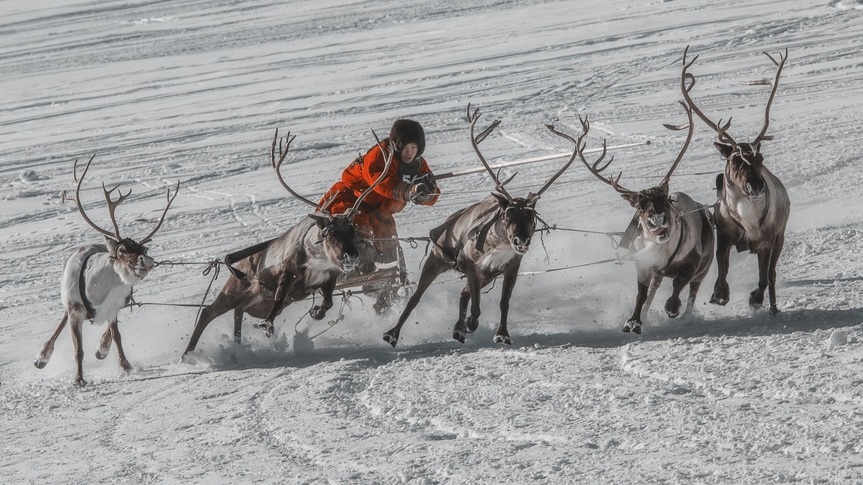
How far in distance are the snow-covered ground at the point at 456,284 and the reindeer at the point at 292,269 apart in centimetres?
37

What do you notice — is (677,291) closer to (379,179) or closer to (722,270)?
(722,270)

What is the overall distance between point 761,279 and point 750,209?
2.12ft

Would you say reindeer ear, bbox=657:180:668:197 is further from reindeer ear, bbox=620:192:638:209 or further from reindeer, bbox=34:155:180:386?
reindeer, bbox=34:155:180:386

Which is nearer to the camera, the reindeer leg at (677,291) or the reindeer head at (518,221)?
the reindeer head at (518,221)

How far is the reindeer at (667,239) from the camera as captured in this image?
7.34 m

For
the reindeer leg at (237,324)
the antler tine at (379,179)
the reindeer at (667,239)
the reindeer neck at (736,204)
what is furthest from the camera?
the reindeer leg at (237,324)

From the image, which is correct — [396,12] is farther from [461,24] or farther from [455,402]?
[455,402]

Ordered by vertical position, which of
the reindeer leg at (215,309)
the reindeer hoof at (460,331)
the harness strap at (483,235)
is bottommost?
the reindeer hoof at (460,331)

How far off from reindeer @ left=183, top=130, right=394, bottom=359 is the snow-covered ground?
369mm

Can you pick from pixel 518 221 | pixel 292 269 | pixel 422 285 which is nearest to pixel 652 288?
pixel 518 221

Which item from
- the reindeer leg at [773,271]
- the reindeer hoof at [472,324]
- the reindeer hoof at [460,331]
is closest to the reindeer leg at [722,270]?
the reindeer leg at [773,271]

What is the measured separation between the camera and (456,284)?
9.91m

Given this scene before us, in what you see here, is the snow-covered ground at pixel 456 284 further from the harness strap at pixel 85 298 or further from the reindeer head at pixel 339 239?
the reindeer head at pixel 339 239

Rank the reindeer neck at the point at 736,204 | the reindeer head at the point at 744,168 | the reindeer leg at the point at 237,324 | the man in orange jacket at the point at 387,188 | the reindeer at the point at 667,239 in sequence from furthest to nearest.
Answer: the reindeer leg at the point at 237,324 → the man in orange jacket at the point at 387,188 → the reindeer neck at the point at 736,204 → the reindeer at the point at 667,239 → the reindeer head at the point at 744,168
